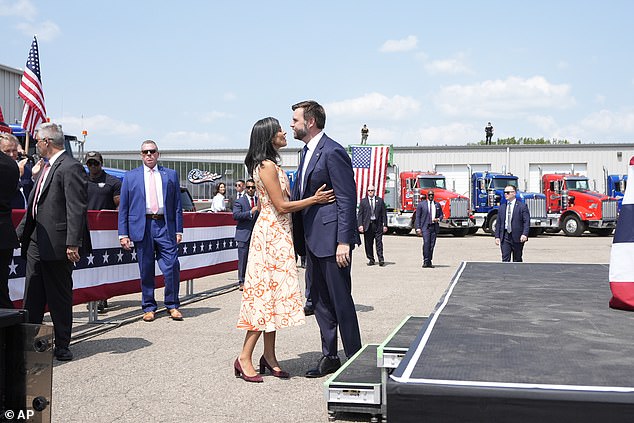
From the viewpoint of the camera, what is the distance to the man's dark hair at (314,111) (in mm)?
5746

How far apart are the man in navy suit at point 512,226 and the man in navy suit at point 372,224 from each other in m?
4.56

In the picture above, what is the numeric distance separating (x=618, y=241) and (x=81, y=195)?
4.27 metres

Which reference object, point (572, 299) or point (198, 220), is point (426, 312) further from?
point (572, 299)

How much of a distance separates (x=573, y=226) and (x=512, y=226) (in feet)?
66.0

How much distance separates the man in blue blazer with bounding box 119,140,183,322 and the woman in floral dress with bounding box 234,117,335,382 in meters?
2.90

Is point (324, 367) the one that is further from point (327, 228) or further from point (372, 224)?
point (372, 224)

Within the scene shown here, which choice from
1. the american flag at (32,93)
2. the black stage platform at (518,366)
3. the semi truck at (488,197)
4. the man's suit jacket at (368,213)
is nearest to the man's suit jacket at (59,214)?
the black stage platform at (518,366)

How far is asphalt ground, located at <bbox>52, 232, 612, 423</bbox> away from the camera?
15.6ft

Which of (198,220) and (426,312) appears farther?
(198,220)

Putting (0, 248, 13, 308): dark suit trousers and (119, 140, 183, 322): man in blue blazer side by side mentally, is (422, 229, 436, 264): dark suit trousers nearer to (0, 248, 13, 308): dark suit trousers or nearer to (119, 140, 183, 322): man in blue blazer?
(119, 140, 183, 322): man in blue blazer

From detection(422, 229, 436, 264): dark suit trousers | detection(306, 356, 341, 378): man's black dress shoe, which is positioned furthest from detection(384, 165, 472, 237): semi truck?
detection(306, 356, 341, 378): man's black dress shoe

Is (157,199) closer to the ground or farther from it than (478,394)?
farther from it

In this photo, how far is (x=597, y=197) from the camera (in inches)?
1204

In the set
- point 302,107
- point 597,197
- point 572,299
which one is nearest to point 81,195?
point 302,107
